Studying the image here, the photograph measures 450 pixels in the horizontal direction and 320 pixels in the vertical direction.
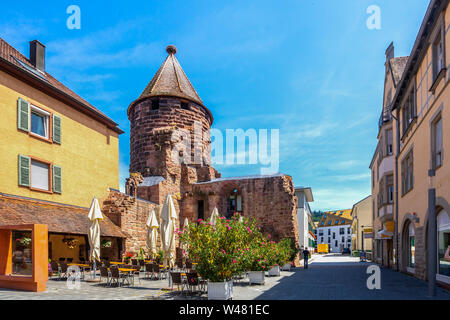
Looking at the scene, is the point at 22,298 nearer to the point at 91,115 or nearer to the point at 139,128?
the point at 91,115

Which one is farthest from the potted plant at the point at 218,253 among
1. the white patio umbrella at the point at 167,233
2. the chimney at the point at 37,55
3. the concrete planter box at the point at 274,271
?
the chimney at the point at 37,55

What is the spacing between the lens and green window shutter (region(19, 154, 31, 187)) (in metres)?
15.1

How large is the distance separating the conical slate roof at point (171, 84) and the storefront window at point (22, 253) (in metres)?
19.0

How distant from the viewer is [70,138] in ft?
60.5

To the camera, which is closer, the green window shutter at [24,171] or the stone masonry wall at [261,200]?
the green window shutter at [24,171]

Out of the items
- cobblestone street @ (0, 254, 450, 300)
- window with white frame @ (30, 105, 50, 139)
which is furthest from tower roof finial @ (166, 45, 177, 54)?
cobblestone street @ (0, 254, 450, 300)

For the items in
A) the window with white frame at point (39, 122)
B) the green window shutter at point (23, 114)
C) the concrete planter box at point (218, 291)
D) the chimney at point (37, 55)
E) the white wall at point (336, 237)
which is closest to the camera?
the concrete planter box at point (218, 291)

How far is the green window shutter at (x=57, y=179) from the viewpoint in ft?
55.3

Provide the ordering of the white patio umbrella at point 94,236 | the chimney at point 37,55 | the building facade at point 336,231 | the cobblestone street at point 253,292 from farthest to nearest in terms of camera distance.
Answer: the building facade at point 336,231 → the chimney at point 37,55 → the white patio umbrella at point 94,236 → the cobblestone street at point 253,292

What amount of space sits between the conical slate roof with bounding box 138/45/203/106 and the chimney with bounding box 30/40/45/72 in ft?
32.9

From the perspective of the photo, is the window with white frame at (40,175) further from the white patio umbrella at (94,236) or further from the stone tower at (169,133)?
the stone tower at (169,133)

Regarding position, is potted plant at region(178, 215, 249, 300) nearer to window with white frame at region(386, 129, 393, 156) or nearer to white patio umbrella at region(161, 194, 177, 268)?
white patio umbrella at region(161, 194, 177, 268)

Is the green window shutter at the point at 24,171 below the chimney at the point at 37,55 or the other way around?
below
